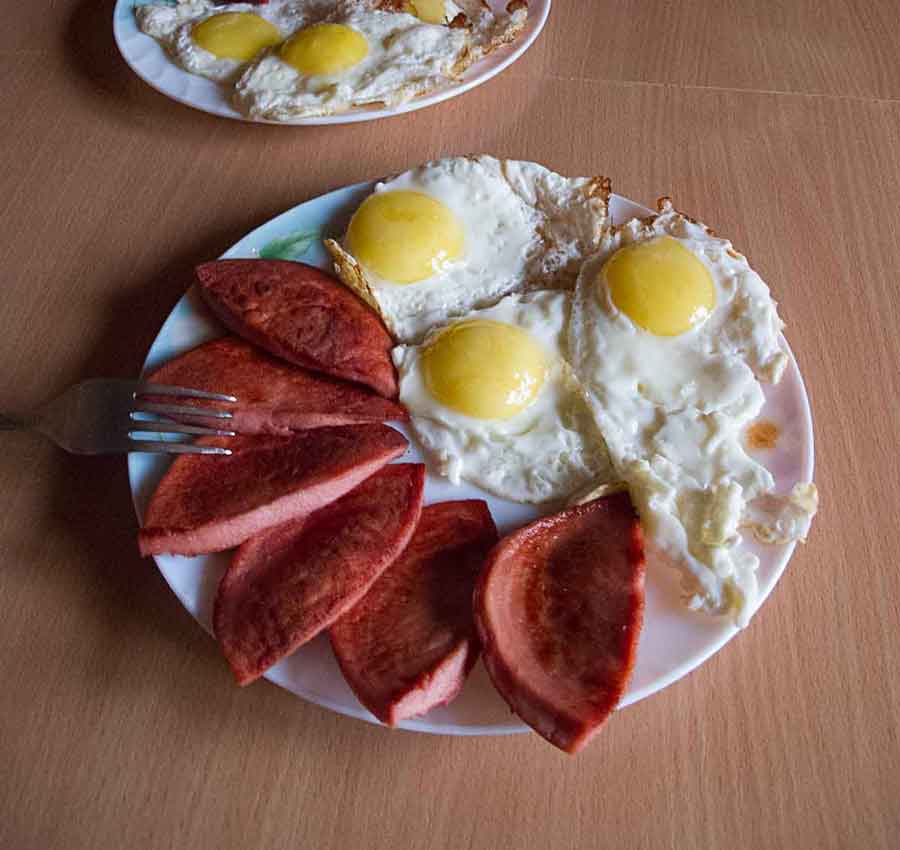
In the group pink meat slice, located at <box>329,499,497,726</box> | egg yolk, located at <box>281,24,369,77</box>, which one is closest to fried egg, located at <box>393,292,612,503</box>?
pink meat slice, located at <box>329,499,497,726</box>

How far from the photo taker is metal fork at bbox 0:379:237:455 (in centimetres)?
166

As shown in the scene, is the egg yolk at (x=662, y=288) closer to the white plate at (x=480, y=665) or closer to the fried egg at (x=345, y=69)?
the white plate at (x=480, y=665)

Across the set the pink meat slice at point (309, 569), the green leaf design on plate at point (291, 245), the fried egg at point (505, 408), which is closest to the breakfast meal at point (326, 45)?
the green leaf design on plate at point (291, 245)

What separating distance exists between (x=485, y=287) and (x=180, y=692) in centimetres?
111

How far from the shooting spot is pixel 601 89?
8.71ft

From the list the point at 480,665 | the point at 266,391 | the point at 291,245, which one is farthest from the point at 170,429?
the point at 480,665

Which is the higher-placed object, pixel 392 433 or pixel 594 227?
pixel 594 227

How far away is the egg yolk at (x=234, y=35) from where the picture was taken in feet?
8.23

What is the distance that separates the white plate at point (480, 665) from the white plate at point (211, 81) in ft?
2.91

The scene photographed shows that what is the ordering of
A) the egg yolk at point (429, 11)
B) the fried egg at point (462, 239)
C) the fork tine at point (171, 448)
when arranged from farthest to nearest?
the egg yolk at point (429, 11) → the fried egg at point (462, 239) → the fork tine at point (171, 448)

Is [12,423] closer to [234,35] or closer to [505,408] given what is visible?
[505,408]

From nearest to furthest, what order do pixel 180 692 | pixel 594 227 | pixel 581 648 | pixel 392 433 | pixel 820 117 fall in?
pixel 581 648 → pixel 180 692 → pixel 392 433 → pixel 594 227 → pixel 820 117

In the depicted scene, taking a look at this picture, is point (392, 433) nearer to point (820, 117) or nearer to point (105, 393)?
point (105, 393)

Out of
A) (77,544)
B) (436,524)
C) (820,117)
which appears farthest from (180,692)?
(820,117)
